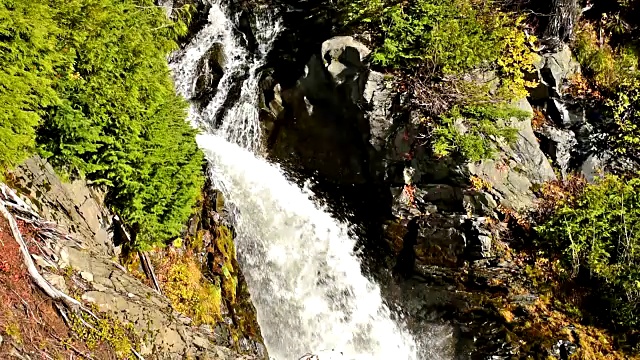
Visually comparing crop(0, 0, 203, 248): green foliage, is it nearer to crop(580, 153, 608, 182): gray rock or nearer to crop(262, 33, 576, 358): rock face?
crop(262, 33, 576, 358): rock face

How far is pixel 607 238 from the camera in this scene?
844 cm

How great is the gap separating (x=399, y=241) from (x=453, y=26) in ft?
15.5

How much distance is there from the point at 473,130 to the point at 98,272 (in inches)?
290

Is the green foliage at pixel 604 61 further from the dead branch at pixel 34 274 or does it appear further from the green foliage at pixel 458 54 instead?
the dead branch at pixel 34 274

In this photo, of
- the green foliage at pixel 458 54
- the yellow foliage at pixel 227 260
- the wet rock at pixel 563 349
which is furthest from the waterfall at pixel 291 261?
the green foliage at pixel 458 54

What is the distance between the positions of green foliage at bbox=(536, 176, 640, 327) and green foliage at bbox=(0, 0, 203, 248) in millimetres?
6941

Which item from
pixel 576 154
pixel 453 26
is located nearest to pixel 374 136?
pixel 453 26

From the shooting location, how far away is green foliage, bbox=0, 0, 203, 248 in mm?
4684

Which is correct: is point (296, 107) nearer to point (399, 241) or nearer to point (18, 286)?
point (399, 241)

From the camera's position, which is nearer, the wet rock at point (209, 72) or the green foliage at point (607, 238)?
the green foliage at point (607, 238)

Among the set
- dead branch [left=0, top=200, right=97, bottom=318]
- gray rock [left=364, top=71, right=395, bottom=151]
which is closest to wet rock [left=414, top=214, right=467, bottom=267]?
gray rock [left=364, top=71, right=395, bottom=151]

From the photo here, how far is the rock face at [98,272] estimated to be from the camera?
16.0 ft

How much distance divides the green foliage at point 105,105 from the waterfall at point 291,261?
7.66ft

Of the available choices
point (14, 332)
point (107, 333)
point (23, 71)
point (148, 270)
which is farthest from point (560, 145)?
point (14, 332)
